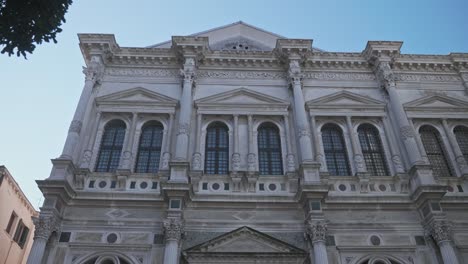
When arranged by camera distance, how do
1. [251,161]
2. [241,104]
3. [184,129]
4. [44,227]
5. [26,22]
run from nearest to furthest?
[26,22] → [44,227] → [251,161] → [184,129] → [241,104]

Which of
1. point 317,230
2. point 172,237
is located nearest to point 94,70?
point 172,237

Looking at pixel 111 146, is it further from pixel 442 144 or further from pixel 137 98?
pixel 442 144

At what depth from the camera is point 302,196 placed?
559 inches

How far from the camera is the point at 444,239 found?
13.3 meters

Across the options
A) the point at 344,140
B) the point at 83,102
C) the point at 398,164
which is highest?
the point at 83,102

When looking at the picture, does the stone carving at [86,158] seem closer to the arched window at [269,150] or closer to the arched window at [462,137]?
the arched window at [269,150]

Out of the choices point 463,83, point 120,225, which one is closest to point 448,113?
point 463,83

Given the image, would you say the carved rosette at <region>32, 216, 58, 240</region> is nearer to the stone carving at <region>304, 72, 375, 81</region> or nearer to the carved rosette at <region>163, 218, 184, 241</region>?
the carved rosette at <region>163, 218, 184, 241</region>

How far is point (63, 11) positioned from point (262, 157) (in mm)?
9079

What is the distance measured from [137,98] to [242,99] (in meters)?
4.53

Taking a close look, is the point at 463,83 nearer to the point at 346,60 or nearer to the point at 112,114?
the point at 346,60

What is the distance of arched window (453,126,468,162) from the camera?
673 inches

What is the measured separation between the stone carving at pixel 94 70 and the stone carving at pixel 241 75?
4343 mm

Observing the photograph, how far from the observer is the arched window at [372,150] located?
1633 centimetres
